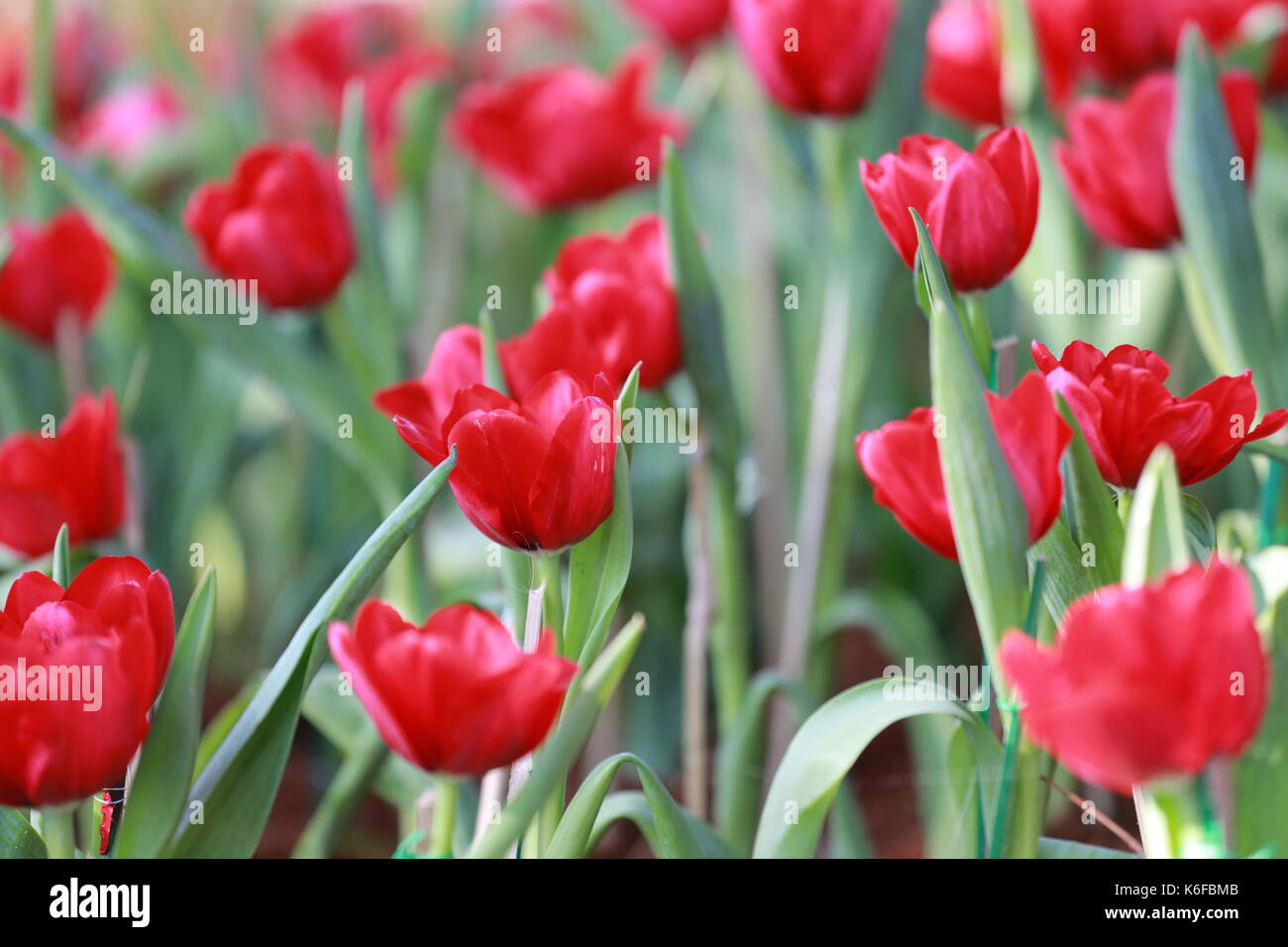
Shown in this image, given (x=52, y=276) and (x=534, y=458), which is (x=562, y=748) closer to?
(x=534, y=458)

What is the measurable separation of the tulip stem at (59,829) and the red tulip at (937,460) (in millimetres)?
253

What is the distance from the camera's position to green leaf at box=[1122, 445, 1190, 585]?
1.01 ft

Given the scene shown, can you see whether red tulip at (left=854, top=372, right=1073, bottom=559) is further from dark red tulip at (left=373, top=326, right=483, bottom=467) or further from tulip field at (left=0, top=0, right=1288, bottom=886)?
dark red tulip at (left=373, top=326, right=483, bottom=467)

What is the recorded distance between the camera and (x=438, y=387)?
0.41m

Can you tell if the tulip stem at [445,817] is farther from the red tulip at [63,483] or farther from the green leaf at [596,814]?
the red tulip at [63,483]

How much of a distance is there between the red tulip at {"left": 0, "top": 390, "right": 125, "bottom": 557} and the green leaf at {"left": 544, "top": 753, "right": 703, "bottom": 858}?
263 millimetres

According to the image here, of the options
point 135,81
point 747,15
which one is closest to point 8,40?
point 135,81

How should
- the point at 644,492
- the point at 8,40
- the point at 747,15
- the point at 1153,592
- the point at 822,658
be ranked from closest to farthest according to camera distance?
the point at 1153,592
the point at 747,15
the point at 822,658
the point at 644,492
the point at 8,40

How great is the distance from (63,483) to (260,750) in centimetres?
21

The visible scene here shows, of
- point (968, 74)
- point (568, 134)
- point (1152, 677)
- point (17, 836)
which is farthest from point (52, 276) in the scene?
point (1152, 677)

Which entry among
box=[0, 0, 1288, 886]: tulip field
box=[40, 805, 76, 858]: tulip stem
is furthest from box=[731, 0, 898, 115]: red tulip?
box=[40, 805, 76, 858]: tulip stem

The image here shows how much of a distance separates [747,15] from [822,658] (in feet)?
1.34

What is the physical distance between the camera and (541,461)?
345 millimetres
